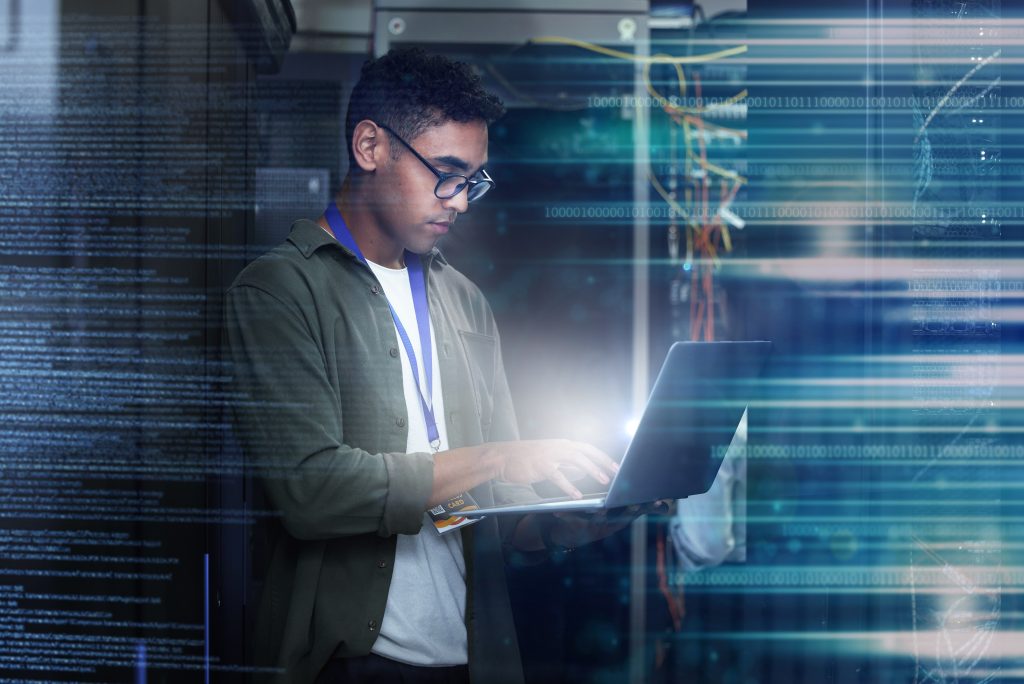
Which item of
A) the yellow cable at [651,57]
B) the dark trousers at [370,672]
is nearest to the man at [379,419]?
the dark trousers at [370,672]

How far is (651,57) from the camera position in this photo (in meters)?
1.28

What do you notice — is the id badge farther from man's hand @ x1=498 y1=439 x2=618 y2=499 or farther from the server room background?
the server room background

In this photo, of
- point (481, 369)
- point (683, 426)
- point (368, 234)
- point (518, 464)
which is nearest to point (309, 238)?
point (368, 234)

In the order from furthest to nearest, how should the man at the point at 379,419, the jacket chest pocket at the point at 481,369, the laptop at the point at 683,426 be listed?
1. the jacket chest pocket at the point at 481,369
2. the man at the point at 379,419
3. the laptop at the point at 683,426

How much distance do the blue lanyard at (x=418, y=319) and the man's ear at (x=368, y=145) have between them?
0.25 ft

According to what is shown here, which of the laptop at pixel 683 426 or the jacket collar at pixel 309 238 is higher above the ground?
the jacket collar at pixel 309 238

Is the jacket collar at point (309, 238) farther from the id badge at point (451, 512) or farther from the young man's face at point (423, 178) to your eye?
the id badge at point (451, 512)

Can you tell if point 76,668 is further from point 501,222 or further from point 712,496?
point 712,496

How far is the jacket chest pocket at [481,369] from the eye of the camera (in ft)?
3.86

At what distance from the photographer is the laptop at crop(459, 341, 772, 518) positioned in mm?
954

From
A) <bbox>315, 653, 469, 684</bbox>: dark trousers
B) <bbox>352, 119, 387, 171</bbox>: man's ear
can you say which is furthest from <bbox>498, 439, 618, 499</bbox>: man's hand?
<bbox>352, 119, 387, 171</bbox>: man's ear

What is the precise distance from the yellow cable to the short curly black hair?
0.52 feet

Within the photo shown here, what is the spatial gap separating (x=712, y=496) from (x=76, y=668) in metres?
1.06

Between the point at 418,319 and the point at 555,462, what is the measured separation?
0.28m
